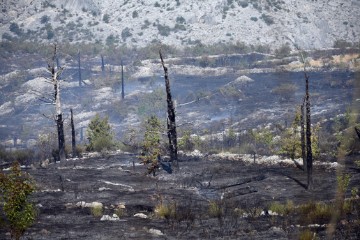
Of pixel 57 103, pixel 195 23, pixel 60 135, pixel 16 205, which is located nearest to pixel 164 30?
pixel 195 23

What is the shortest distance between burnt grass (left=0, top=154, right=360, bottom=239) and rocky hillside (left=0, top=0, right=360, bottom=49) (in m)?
62.5

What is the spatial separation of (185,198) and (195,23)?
78849 mm

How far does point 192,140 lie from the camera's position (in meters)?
43.6

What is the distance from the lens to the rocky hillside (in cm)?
9381

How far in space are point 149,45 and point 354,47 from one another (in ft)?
114

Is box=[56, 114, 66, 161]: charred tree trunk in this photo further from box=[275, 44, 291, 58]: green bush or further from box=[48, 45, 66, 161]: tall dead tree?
box=[275, 44, 291, 58]: green bush

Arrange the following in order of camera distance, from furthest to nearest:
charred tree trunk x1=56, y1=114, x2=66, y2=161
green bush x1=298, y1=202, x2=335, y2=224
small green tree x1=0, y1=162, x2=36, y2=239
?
charred tree trunk x1=56, y1=114, x2=66, y2=161
green bush x1=298, y1=202, x2=335, y2=224
small green tree x1=0, y1=162, x2=36, y2=239

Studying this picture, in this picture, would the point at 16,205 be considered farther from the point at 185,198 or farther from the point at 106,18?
the point at 106,18

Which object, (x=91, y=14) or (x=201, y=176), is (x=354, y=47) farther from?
(x=201, y=176)

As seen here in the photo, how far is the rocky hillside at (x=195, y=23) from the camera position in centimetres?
9381

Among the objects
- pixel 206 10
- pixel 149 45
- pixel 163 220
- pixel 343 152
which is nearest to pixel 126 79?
pixel 149 45

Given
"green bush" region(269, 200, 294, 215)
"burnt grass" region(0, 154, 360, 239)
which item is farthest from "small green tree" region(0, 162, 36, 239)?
"green bush" region(269, 200, 294, 215)

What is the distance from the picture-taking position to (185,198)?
21844 millimetres

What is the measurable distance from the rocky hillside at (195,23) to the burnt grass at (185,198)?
62.5 meters
